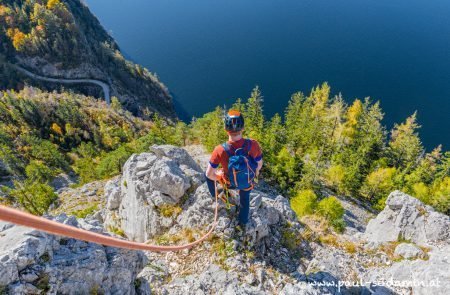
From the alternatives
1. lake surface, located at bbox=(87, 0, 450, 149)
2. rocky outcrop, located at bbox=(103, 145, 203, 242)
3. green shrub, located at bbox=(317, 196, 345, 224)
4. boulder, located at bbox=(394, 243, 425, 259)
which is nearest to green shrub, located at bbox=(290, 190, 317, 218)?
green shrub, located at bbox=(317, 196, 345, 224)

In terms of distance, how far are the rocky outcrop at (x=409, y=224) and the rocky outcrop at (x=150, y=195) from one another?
367 inches

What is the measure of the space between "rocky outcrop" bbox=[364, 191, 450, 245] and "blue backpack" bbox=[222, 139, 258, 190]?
862cm

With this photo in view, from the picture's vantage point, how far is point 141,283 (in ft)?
27.4

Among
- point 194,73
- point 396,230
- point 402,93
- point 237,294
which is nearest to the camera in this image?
point 237,294

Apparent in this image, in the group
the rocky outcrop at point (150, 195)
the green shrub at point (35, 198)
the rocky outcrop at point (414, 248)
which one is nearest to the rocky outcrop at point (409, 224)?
the rocky outcrop at point (414, 248)

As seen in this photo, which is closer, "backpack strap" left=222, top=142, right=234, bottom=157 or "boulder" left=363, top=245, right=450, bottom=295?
"backpack strap" left=222, top=142, right=234, bottom=157

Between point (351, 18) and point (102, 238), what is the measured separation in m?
171

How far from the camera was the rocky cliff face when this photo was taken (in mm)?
7906

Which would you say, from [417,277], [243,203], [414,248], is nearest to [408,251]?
[414,248]

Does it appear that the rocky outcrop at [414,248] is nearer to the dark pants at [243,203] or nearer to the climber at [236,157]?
the dark pants at [243,203]

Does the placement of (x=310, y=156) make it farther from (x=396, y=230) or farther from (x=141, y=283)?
(x=141, y=283)

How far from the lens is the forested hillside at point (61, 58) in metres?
99.7

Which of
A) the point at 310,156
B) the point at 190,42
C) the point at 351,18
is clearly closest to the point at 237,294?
the point at 310,156

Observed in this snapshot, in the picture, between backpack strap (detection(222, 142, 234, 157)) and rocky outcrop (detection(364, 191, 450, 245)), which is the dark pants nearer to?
backpack strap (detection(222, 142, 234, 157))
